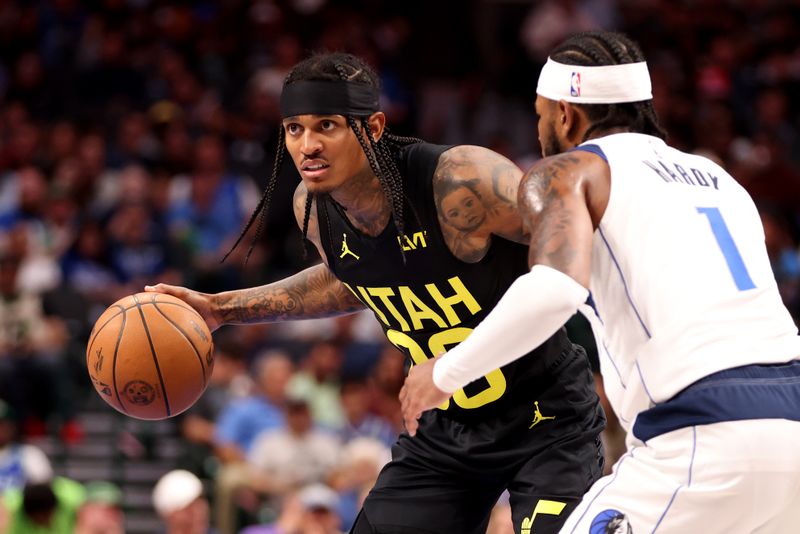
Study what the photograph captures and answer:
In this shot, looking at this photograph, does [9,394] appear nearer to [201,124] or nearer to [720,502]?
[201,124]

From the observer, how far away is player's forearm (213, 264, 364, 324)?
4.98 m

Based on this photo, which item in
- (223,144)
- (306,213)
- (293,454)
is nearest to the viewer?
(306,213)

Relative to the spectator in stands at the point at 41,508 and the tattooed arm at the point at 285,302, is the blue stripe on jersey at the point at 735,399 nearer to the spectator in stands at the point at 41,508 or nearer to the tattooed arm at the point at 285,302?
the tattooed arm at the point at 285,302

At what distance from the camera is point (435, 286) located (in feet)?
14.3

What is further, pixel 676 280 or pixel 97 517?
pixel 97 517

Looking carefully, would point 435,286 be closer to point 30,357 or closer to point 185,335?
point 185,335

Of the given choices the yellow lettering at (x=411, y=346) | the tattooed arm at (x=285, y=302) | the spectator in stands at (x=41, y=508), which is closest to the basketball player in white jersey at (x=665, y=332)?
the yellow lettering at (x=411, y=346)

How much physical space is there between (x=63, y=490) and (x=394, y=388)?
2.57m

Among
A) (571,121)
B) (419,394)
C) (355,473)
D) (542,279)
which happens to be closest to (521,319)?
(542,279)

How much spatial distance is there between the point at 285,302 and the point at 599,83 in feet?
6.00

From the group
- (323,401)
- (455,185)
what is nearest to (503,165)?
(455,185)

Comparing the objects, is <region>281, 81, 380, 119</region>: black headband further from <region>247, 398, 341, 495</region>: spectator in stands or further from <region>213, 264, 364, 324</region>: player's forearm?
<region>247, 398, 341, 495</region>: spectator in stands

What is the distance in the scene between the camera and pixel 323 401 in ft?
33.3

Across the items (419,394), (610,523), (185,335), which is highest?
(185,335)
